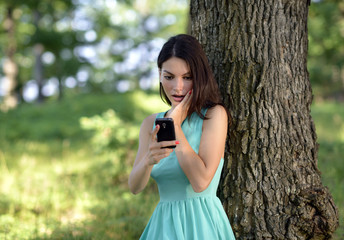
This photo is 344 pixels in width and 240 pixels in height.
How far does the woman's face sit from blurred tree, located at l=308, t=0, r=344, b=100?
32.2 ft

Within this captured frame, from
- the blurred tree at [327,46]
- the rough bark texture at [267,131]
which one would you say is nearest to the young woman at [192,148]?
the rough bark texture at [267,131]

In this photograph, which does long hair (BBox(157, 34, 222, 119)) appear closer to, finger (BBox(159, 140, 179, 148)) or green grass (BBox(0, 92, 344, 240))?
finger (BBox(159, 140, 179, 148))

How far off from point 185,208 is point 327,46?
20.0 m

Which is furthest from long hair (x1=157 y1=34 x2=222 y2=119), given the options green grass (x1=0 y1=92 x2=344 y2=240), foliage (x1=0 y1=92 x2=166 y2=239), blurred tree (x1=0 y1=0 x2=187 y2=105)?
blurred tree (x1=0 y1=0 x2=187 y2=105)

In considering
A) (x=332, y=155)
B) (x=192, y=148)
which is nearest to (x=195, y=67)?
(x=192, y=148)

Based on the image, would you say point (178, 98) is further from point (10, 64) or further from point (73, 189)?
point (10, 64)

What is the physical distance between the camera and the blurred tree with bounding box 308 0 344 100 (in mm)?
15384

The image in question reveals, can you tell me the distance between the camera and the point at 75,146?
8516 millimetres

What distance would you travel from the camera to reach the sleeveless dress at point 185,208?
1914 mm

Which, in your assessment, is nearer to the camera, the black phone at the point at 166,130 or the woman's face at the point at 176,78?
the black phone at the point at 166,130

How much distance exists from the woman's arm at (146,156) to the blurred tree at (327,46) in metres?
9.88

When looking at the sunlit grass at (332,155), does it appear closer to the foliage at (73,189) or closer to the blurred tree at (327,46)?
the foliage at (73,189)

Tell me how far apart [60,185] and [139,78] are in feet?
87.3

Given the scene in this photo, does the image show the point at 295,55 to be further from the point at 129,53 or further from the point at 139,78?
the point at 139,78
